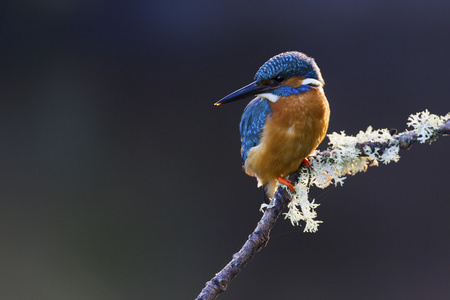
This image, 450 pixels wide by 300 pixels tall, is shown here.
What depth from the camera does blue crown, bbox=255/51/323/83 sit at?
41.7 inches

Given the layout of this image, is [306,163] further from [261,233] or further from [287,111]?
[261,233]

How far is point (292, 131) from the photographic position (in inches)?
42.4

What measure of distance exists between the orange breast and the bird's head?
0.06 ft

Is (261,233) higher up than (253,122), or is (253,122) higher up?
(253,122)

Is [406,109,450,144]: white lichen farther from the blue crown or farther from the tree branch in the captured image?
the blue crown

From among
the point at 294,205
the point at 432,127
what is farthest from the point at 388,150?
the point at 294,205

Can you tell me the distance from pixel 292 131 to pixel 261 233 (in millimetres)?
327

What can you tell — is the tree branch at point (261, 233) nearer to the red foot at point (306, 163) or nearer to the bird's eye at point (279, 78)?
the red foot at point (306, 163)

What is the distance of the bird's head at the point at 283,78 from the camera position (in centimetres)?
106

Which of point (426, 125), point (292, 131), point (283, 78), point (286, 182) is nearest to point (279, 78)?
point (283, 78)

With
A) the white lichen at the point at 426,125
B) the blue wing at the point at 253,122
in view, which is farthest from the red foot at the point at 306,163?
the white lichen at the point at 426,125

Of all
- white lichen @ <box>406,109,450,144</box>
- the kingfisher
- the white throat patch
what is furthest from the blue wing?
white lichen @ <box>406,109,450,144</box>

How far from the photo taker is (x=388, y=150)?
87cm

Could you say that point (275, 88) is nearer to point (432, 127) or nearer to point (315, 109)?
point (315, 109)
